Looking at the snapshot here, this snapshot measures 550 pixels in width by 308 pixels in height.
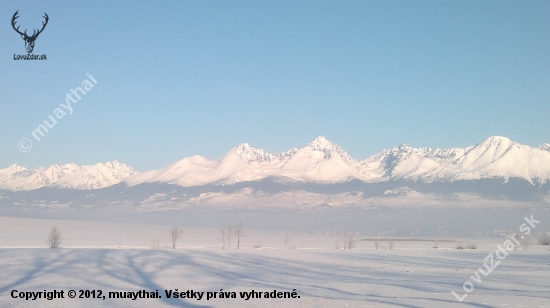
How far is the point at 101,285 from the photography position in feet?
106

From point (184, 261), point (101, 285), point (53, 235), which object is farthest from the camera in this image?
point (53, 235)

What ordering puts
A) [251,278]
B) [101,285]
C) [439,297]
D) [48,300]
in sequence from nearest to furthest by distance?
[48,300], [439,297], [101,285], [251,278]

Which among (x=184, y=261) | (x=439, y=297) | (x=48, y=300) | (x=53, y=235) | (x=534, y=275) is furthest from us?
(x=53, y=235)

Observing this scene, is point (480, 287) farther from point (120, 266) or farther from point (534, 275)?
point (120, 266)

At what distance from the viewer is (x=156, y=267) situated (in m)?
46.0

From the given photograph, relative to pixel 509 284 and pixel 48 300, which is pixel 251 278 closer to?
pixel 48 300

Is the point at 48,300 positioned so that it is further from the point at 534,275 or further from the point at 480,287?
the point at 534,275

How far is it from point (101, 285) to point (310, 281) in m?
14.8

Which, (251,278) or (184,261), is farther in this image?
(184,261)

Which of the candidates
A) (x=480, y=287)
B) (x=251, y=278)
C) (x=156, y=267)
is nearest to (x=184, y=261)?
Answer: (x=156, y=267)

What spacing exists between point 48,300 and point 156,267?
67.5 ft

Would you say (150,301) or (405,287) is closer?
(150,301)

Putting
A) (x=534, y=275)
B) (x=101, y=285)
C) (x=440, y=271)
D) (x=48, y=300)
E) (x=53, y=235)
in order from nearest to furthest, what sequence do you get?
(x=48, y=300)
(x=101, y=285)
(x=534, y=275)
(x=440, y=271)
(x=53, y=235)

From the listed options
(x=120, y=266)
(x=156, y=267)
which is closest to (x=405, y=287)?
(x=156, y=267)
